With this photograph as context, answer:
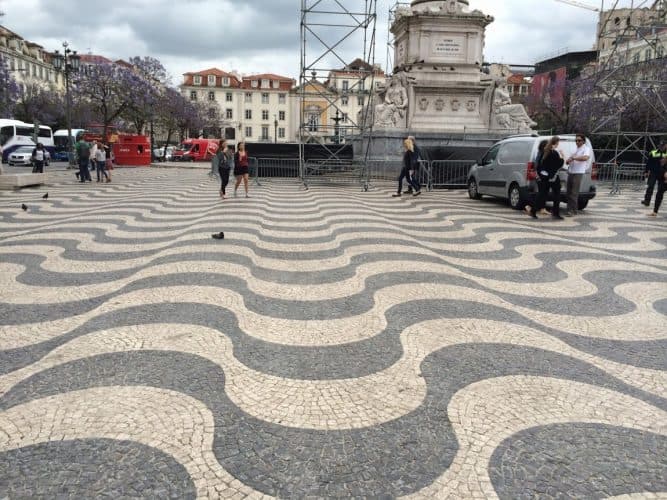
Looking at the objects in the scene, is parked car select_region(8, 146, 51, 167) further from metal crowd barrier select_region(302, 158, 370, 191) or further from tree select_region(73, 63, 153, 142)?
metal crowd barrier select_region(302, 158, 370, 191)

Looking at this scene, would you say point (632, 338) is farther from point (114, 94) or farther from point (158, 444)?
point (114, 94)

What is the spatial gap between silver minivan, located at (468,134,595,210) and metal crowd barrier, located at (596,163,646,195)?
7.84m

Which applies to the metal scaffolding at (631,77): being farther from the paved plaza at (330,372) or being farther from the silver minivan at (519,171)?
the paved plaza at (330,372)

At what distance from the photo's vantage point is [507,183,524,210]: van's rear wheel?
1123 centimetres

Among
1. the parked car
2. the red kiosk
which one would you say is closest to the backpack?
the red kiosk

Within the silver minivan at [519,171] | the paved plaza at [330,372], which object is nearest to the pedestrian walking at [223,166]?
the paved plaza at [330,372]

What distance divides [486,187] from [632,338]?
9.61 metres

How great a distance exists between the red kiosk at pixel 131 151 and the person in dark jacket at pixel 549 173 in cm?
2999

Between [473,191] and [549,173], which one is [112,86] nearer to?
[473,191]

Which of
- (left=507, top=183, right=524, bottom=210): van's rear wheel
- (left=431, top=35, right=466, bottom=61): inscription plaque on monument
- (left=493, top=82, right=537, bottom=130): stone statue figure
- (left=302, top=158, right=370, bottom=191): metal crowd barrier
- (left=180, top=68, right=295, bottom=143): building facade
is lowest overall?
(left=507, top=183, right=524, bottom=210): van's rear wheel

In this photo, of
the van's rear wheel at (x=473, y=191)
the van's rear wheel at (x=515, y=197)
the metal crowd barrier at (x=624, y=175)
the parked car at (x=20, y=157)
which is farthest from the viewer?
the parked car at (x=20, y=157)

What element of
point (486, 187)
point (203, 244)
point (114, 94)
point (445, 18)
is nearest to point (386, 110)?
point (445, 18)

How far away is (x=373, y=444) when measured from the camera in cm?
229

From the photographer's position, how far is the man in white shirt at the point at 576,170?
32.1 feet
